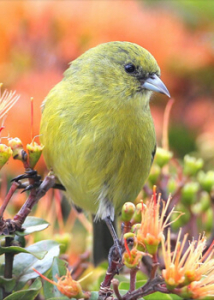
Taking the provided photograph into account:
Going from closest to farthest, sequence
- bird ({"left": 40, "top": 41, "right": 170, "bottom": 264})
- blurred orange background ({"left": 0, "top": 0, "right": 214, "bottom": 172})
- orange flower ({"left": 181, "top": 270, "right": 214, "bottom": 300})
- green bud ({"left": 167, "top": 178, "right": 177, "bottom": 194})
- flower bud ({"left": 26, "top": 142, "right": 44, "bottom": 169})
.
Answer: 1. orange flower ({"left": 181, "top": 270, "right": 214, "bottom": 300})
2. flower bud ({"left": 26, "top": 142, "right": 44, "bottom": 169})
3. bird ({"left": 40, "top": 41, "right": 170, "bottom": 264})
4. green bud ({"left": 167, "top": 178, "right": 177, "bottom": 194})
5. blurred orange background ({"left": 0, "top": 0, "right": 214, "bottom": 172})

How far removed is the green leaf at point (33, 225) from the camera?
1881 millimetres

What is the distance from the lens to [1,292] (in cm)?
187

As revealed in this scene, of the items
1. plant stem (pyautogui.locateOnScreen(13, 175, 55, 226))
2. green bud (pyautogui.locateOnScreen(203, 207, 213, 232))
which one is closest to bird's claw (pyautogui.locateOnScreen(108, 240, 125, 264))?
plant stem (pyautogui.locateOnScreen(13, 175, 55, 226))

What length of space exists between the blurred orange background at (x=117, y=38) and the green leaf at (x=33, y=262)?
6.53ft

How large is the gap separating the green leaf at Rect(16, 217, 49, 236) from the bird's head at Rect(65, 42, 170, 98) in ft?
2.74

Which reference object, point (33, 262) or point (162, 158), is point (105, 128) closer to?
point (162, 158)

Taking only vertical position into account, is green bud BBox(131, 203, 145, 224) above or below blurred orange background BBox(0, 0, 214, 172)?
below

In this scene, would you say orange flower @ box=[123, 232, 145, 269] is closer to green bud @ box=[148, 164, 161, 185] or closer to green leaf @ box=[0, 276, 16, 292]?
green leaf @ box=[0, 276, 16, 292]

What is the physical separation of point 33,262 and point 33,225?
0.42 ft

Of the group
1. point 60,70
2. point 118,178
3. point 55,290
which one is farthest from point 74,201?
point 60,70

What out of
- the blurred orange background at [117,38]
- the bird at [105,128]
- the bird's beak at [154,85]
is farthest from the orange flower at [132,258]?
the blurred orange background at [117,38]

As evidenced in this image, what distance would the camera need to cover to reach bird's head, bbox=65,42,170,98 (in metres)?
2.57

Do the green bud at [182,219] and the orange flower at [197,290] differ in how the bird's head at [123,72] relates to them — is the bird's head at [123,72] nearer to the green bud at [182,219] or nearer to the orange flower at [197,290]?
the green bud at [182,219]

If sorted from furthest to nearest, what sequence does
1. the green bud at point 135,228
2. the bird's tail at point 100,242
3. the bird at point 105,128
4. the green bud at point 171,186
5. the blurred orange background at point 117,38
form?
1. the blurred orange background at point 117,38
2. the bird's tail at point 100,242
3. the green bud at point 171,186
4. the bird at point 105,128
5. the green bud at point 135,228
